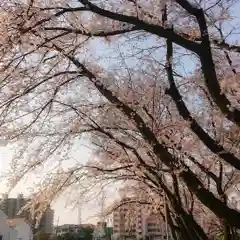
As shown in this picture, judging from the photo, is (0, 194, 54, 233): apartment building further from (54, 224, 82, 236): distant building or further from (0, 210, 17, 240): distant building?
(54, 224, 82, 236): distant building

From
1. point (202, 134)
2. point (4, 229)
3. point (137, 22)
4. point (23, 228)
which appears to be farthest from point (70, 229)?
point (137, 22)

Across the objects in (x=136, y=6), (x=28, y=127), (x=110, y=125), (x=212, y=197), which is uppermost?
(x=136, y=6)

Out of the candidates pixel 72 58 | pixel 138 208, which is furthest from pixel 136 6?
pixel 138 208

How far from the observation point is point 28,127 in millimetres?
7020

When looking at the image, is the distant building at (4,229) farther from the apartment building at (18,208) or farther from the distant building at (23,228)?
the distant building at (23,228)

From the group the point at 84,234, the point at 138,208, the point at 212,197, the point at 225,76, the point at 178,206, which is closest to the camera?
the point at 212,197

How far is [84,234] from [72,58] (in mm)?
39217

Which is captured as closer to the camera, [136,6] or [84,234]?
[136,6]

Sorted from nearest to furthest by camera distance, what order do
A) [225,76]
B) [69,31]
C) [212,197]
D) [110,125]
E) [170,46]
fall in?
[212,197] < [69,31] < [170,46] < [225,76] < [110,125]

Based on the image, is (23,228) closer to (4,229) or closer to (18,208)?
(4,229)

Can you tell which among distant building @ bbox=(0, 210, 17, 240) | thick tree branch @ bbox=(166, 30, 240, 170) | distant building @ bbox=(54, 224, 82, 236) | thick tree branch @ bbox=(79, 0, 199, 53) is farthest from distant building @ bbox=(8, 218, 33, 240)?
thick tree branch @ bbox=(79, 0, 199, 53)

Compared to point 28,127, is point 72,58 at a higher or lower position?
higher

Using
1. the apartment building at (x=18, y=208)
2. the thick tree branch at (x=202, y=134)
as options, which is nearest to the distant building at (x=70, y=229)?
the apartment building at (x=18, y=208)

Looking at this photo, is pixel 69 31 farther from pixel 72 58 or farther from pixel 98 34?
pixel 72 58
